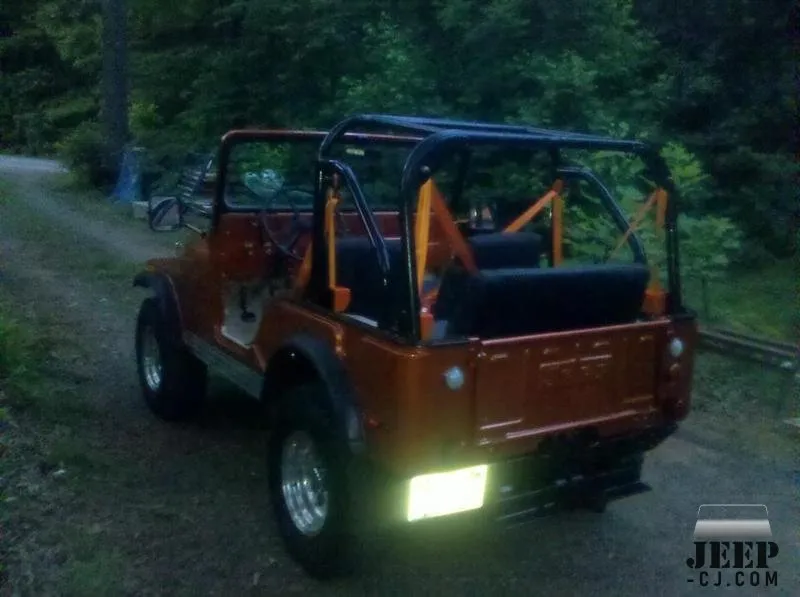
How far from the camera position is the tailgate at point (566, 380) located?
3.57 meters

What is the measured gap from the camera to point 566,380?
378cm

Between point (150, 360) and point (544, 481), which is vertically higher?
point (544, 481)

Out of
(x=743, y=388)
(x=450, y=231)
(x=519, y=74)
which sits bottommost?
(x=743, y=388)

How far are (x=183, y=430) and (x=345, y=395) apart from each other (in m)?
2.52

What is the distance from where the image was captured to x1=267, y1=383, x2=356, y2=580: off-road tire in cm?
380

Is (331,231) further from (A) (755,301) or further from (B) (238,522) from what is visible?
(A) (755,301)

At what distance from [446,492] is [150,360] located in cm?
325

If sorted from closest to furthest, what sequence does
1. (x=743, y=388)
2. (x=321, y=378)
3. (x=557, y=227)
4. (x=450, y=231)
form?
(x=450, y=231) → (x=321, y=378) → (x=557, y=227) → (x=743, y=388)

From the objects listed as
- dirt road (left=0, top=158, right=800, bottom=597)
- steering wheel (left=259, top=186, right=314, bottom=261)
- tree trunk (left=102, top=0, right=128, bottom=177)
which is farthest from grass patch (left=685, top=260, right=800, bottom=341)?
tree trunk (left=102, top=0, right=128, bottom=177)

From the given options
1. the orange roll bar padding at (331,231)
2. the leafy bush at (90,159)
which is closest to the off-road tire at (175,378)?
the orange roll bar padding at (331,231)

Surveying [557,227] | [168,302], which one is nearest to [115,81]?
[168,302]

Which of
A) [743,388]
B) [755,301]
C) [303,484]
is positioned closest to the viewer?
[303,484]

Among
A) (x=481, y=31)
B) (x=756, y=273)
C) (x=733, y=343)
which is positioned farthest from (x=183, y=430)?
(x=481, y=31)

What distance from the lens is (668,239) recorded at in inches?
165
